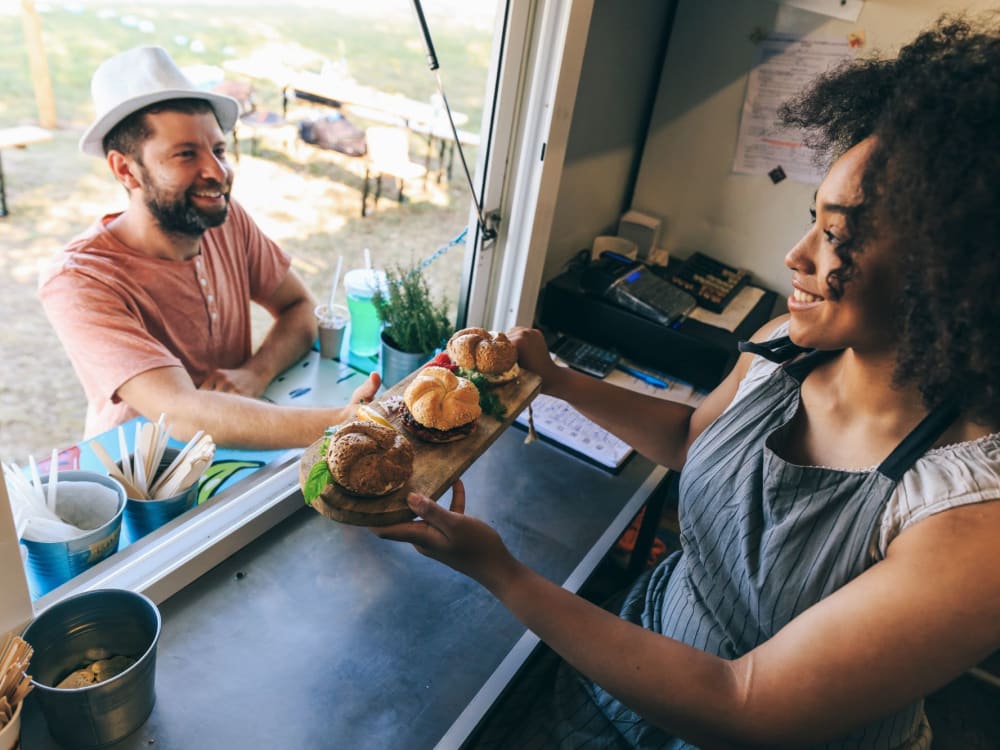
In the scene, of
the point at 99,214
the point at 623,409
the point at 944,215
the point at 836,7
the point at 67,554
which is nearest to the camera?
the point at 944,215

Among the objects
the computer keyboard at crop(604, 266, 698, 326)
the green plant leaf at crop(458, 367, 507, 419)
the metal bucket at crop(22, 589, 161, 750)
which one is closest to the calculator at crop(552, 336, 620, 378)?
the computer keyboard at crop(604, 266, 698, 326)

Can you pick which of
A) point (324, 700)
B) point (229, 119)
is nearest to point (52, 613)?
point (324, 700)

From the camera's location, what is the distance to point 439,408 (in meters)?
1.18

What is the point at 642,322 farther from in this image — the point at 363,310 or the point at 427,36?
the point at 427,36

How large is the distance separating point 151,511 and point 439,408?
521 mm

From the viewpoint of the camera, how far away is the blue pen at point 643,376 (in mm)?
1893

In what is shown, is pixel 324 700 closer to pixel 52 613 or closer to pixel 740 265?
pixel 52 613

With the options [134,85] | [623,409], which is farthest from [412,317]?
[134,85]

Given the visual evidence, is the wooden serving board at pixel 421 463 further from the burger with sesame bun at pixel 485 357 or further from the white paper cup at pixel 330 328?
the white paper cup at pixel 330 328

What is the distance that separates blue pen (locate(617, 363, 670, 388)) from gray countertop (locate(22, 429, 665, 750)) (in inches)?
24.2

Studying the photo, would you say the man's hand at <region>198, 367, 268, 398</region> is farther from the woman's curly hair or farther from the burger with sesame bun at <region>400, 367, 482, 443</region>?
the woman's curly hair

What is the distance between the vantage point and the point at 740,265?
227 cm

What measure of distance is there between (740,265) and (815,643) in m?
1.67

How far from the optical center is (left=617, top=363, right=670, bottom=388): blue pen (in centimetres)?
189
